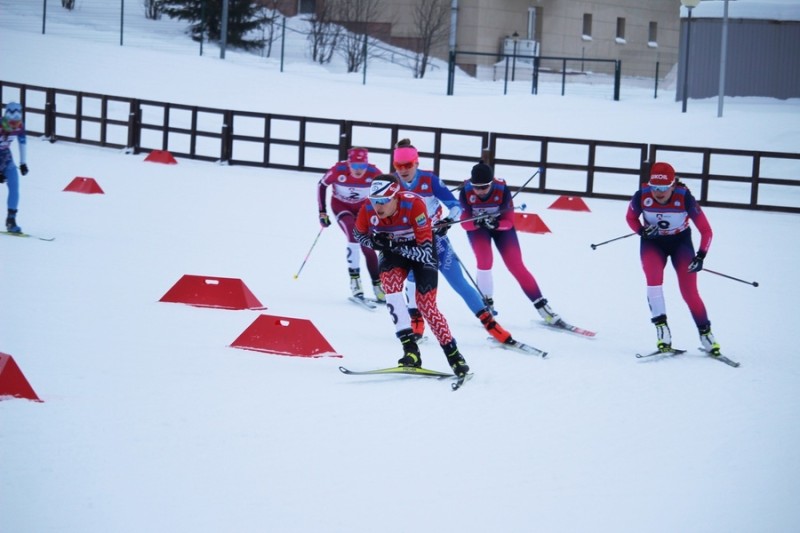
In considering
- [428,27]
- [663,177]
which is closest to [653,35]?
[428,27]

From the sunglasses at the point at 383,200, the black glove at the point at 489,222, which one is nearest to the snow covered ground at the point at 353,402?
the black glove at the point at 489,222

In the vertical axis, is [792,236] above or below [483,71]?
below

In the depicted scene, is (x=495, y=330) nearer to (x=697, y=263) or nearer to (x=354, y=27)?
(x=697, y=263)

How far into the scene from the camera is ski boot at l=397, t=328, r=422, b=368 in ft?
30.1

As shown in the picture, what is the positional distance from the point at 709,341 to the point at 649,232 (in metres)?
1.12

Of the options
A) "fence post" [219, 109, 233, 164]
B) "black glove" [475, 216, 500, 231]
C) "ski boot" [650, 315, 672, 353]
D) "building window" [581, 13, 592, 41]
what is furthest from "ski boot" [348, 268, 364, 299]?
"building window" [581, 13, 592, 41]

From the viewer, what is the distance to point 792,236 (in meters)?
20.4

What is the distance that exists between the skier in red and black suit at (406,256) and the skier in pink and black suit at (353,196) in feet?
11.7

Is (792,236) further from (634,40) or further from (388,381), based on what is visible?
(634,40)

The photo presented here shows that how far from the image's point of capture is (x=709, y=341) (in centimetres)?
1048

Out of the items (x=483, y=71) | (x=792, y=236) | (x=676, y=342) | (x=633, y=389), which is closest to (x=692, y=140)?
(x=792, y=236)

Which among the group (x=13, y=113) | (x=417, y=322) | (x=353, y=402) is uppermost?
(x=13, y=113)

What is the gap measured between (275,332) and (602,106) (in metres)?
29.2

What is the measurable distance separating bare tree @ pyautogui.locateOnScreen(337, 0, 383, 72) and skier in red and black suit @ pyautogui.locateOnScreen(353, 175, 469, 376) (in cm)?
3719
